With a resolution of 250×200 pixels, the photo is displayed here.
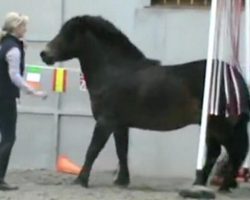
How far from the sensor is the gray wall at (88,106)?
11.5m

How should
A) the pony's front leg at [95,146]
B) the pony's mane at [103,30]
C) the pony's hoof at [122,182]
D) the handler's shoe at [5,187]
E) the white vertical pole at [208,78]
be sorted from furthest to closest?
1. the pony's hoof at [122,182]
2. the pony's mane at [103,30]
3. the pony's front leg at [95,146]
4. the handler's shoe at [5,187]
5. the white vertical pole at [208,78]

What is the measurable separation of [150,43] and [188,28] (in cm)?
51

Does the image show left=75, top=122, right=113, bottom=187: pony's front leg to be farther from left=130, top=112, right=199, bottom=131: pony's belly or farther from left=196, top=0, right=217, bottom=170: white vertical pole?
left=196, top=0, right=217, bottom=170: white vertical pole

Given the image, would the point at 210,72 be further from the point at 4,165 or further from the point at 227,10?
the point at 4,165

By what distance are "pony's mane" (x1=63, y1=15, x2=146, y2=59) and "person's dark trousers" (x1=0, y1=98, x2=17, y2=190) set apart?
127 centimetres

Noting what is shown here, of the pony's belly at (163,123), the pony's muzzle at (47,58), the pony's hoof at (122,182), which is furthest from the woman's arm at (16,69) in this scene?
the pony's hoof at (122,182)

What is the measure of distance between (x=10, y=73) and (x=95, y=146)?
4.51 ft

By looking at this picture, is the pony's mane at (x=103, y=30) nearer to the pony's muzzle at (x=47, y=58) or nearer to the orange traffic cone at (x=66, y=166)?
the pony's muzzle at (x=47, y=58)

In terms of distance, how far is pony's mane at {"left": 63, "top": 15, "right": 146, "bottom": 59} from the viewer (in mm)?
10438

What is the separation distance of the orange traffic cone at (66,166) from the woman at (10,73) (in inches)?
69.2

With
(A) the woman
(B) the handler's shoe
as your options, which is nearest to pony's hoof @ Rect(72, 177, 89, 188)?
(B) the handler's shoe

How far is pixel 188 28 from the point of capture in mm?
11453

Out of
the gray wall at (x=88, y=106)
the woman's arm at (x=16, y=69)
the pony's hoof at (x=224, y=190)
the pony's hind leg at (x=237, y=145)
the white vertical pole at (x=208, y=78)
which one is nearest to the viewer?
the white vertical pole at (x=208, y=78)

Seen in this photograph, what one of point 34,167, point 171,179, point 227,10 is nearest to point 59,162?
point 34,167
